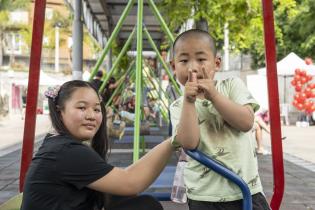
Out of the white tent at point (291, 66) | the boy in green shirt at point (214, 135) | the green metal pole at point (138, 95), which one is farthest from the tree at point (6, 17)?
the boy in green shirt at point (214, 135)

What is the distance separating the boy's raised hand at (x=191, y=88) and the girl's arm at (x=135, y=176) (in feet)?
0.91

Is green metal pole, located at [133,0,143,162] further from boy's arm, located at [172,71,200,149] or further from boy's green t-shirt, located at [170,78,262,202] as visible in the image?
boy's arm, located at [172,71,200,149]

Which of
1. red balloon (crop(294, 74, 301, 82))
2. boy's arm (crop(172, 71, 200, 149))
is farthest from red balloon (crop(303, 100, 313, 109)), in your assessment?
boy's arm (crop(172, 71, 200, 149))

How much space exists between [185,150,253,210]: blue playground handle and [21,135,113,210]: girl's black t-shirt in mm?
310

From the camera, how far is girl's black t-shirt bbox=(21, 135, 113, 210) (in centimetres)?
197

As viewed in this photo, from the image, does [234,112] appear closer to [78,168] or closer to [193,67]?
[193,67]

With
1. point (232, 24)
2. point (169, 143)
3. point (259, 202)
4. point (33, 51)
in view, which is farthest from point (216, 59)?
point (232, 24)

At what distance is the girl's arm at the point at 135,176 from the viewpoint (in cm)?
198

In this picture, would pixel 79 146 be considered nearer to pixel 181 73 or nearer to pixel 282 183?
pixel 181 73

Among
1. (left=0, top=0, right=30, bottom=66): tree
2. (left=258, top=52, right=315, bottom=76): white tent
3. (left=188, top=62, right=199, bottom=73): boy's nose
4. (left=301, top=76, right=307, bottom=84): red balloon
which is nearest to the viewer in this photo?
(left=188, top=62, right=199, bottom=73): boy's nose

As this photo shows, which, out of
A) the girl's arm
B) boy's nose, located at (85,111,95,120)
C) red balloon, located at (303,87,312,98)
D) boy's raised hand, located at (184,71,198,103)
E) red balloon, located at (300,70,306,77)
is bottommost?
the girl's arm

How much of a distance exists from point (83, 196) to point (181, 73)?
570 millimetres

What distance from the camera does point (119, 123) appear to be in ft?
24.0

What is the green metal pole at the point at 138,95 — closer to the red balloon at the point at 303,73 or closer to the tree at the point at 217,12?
the tree at the point at 217,12
